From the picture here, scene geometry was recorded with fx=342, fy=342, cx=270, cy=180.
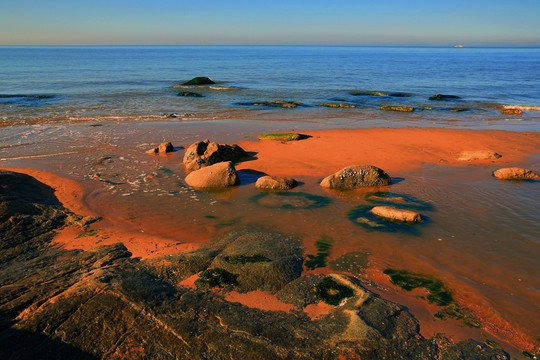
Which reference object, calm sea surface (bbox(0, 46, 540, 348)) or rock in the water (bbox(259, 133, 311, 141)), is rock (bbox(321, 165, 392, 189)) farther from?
rock in the water (bbox(259, 133, 311, 141))

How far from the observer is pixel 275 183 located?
33.2ft

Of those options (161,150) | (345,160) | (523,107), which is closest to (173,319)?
(345,160)

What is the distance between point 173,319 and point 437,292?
421 centimetres

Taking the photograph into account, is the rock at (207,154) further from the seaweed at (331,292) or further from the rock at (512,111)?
the rock at (512,111)

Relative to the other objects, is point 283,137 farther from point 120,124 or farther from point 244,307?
point 244,307

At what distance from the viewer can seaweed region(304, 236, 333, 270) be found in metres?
6.38

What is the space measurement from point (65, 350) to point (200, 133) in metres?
14.2

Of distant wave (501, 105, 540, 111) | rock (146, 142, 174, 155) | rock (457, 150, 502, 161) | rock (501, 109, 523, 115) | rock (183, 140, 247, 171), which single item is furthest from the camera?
distant wave (501, 105, 540, 111)

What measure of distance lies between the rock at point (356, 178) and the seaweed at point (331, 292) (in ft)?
15.7

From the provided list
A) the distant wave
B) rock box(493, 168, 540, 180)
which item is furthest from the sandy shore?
the distant wave

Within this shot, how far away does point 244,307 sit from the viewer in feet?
16.6

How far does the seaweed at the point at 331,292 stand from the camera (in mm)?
5304

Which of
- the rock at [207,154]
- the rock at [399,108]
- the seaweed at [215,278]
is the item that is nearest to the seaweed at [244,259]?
the seaweed at [215,278]

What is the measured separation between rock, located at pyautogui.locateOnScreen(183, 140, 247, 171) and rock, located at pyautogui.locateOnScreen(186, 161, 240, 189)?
1208 millimetres
